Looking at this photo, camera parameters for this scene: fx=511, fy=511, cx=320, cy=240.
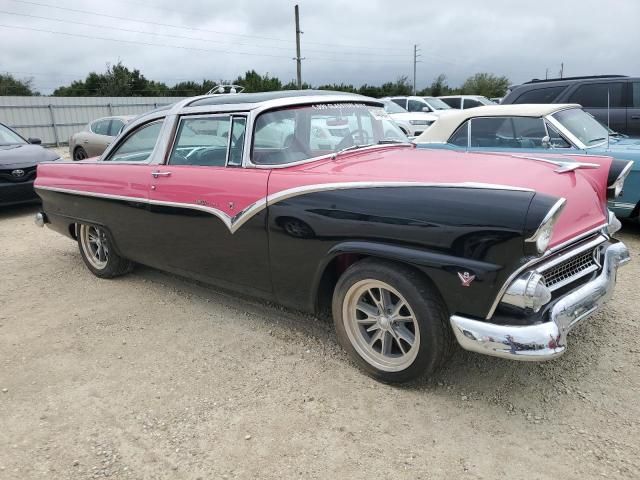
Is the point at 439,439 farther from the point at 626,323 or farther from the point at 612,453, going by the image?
the point at 626,323

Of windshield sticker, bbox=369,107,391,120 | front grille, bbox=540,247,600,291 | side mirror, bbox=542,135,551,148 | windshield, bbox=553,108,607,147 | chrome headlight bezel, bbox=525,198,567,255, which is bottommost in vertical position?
front grille, bbox=540,247,600,291

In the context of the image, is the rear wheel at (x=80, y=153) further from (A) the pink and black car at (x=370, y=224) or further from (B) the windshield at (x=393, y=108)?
(A) the pink and black car at (x=370, y=224)

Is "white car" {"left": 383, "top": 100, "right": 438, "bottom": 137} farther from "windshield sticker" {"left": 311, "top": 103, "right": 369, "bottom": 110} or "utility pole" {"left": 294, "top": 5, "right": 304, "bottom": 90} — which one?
"utility pole" {"left": 294, "top": 5, "right": 304, "bottom": 90}

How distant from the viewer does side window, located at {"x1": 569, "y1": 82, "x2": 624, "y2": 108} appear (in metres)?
7.93

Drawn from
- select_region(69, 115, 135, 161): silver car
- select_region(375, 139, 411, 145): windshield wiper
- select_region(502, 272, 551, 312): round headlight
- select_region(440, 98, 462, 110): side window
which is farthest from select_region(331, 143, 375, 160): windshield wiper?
select_region(440, 98, 462, 110): side window

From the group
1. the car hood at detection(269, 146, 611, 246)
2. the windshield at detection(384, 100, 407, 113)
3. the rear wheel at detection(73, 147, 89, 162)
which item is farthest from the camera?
the windshield at detection(384, 100, 407, 113)

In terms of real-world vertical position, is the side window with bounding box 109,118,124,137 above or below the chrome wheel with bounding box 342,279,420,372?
above

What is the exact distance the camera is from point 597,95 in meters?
7.96

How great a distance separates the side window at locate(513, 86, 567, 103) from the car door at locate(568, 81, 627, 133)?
22 centimetres

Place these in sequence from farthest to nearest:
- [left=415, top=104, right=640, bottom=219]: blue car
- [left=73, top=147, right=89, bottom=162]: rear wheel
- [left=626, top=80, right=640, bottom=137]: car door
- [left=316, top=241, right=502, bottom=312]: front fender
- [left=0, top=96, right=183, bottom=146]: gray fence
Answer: [left=0, top=96, right=183, bottom=146]: gray fence
[left=73, top=147, right=89, bottom=162]: rear wheel
[left=626, top=80, right=640, bottom=137]: car door
[left=415, top=104, right=640, bottom=219]: blue car
[left=316, top=241, right=502, bottom=312]: front fender

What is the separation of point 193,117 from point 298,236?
1.49m

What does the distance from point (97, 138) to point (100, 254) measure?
8.13 meters

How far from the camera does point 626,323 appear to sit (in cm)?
366

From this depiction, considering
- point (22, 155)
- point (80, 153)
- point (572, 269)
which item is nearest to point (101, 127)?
point (80, 153)
